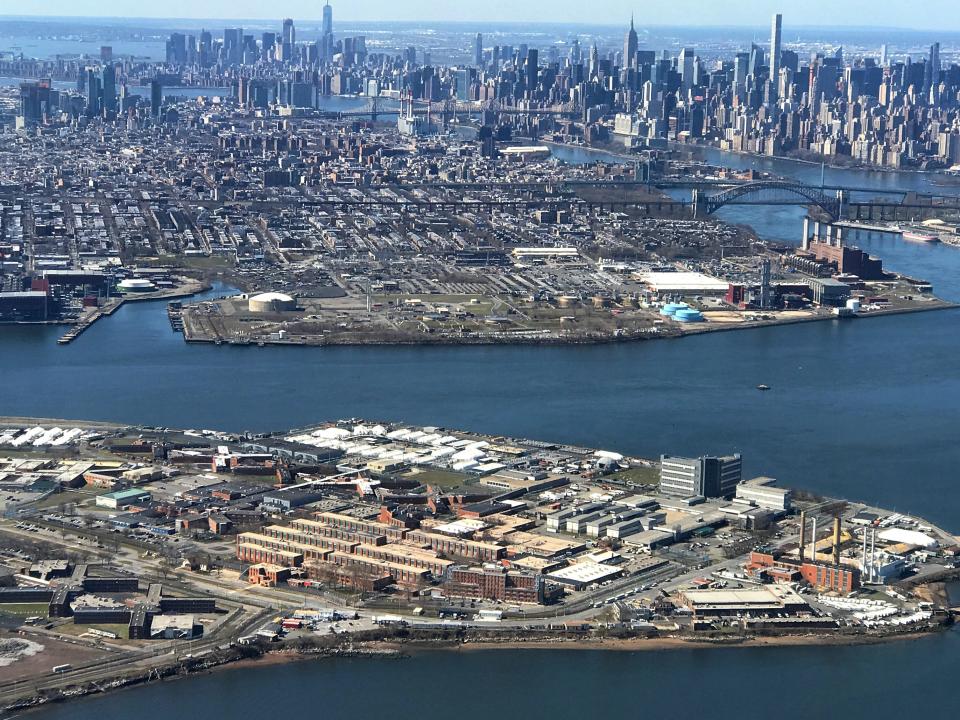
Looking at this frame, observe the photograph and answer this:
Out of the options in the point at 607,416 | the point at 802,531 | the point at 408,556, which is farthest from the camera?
the point at 607,416

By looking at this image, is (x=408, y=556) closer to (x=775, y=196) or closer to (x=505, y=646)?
(x=505, y=646)

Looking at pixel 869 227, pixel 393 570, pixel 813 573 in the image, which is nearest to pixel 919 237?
pixel 869 227

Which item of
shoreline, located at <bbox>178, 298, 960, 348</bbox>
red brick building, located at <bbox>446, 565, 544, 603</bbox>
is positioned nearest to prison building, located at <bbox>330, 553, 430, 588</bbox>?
red brick building, located at <bbox>446, 565, 544, 603</bbox>

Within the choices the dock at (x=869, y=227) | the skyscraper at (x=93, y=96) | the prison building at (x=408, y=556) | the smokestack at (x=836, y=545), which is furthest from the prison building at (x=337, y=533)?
the skyscraper at (x=93, y=96)

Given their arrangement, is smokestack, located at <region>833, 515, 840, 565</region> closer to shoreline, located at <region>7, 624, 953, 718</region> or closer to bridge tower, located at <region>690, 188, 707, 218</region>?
shoreline, located at <region>7, 624, 953, 718</region>

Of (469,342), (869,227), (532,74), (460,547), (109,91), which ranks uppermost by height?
(460,547)

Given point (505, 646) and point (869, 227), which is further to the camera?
point (869, 227)
